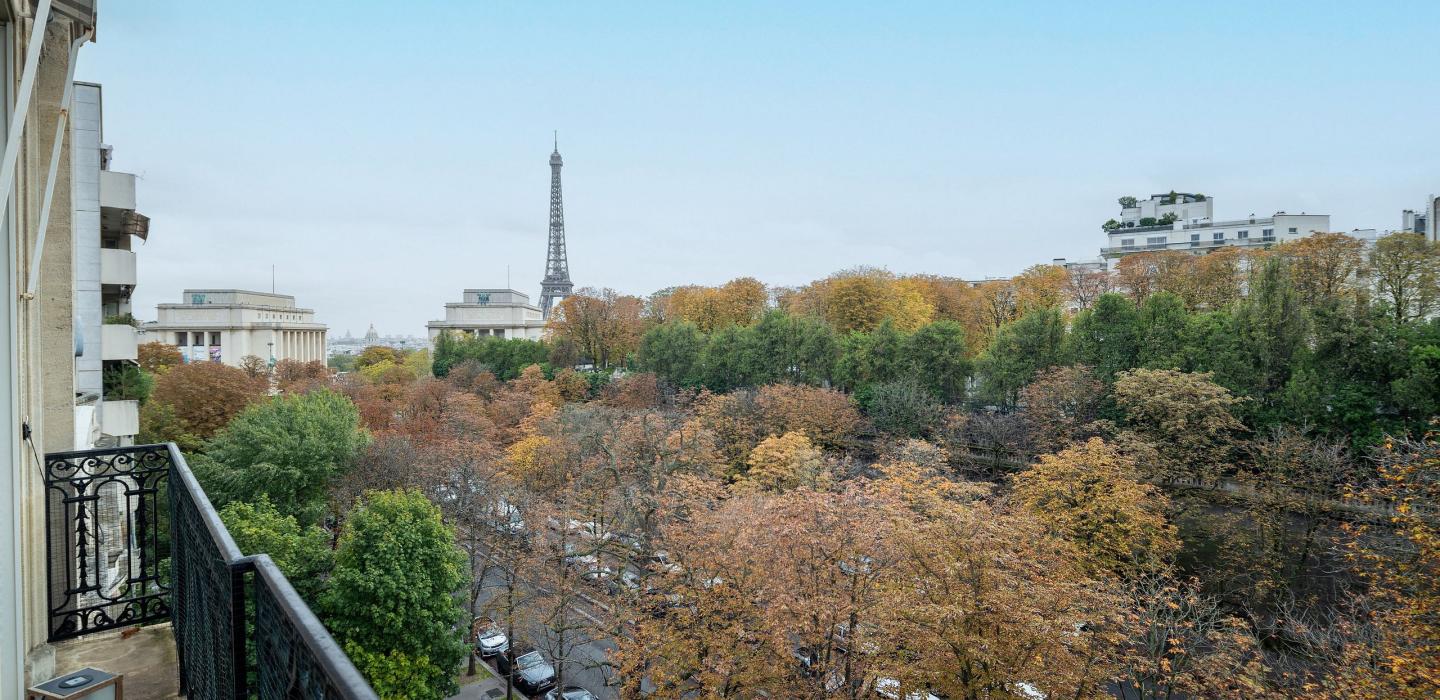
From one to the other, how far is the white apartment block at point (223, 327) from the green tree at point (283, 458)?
118 ft

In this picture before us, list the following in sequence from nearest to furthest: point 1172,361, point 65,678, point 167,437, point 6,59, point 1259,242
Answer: point 6,59
point 65,678
point 167,437
point 1172,361
point 1259,242

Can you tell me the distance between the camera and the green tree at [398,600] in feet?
37.2

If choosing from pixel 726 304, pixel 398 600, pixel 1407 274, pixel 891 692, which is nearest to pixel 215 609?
pixel 891 692

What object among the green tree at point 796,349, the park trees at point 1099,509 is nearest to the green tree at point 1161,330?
the park trees at point 1099,509

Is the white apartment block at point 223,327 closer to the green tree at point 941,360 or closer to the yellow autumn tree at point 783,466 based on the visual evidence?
the yellow autumn tree at point 783,466

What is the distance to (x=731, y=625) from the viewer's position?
35.4 ft

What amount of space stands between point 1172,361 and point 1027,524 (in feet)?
49.1

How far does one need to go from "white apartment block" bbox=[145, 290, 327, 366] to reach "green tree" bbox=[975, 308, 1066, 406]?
4618 cm

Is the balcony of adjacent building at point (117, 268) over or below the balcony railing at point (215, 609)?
over

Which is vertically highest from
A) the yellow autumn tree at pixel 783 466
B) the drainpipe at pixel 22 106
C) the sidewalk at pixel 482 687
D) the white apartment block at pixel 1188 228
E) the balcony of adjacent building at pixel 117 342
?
the white apartment block at pixel 1188 228

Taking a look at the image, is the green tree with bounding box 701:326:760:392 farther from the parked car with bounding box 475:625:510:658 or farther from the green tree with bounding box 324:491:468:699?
the green tree with bounding box 324:491:468:699

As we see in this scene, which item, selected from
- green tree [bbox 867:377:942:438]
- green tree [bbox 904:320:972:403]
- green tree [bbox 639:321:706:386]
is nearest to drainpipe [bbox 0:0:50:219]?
green tree [bbox 867:377:942:438]

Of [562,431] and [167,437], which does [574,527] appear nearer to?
[562,431]

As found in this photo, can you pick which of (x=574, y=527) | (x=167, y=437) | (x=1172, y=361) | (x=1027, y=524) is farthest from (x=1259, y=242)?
(x=167, y=437)
